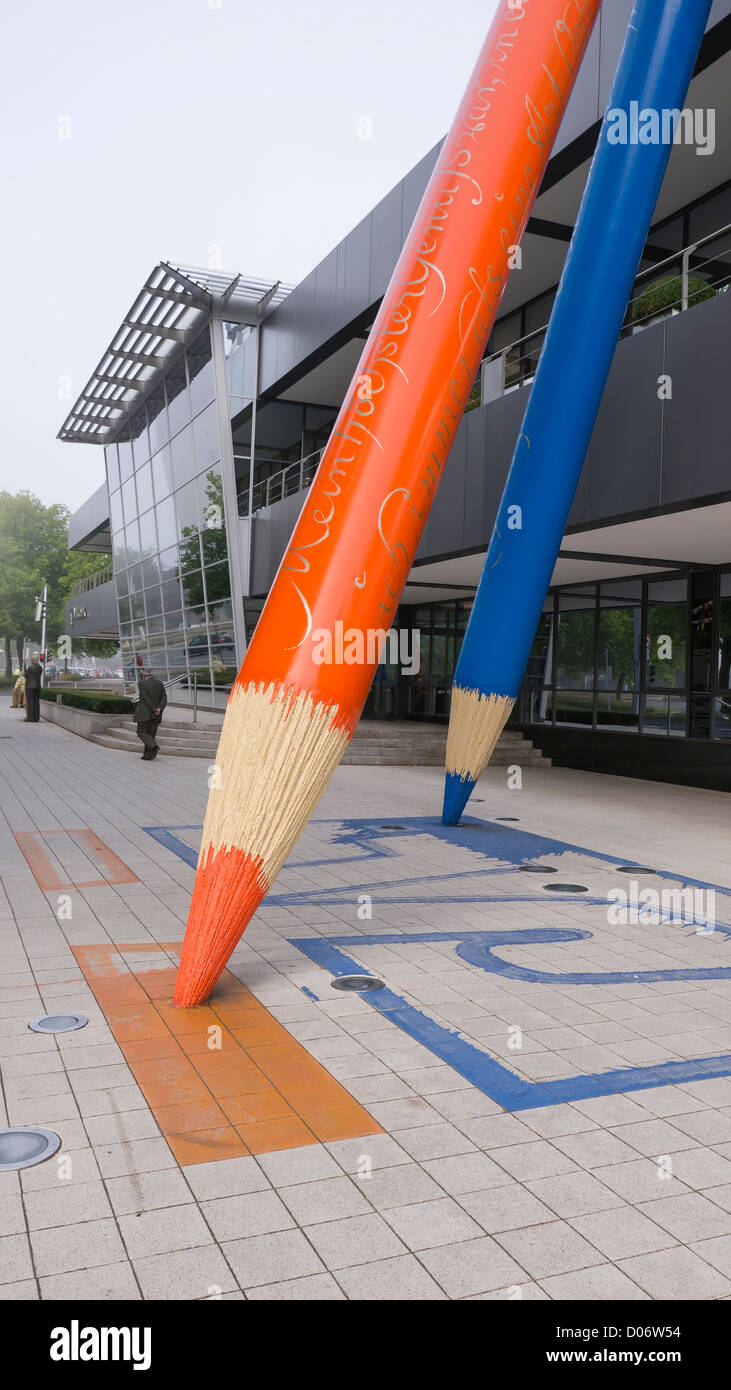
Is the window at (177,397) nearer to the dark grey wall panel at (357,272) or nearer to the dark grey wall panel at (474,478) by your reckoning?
the dark grey wall panel at (357,272)

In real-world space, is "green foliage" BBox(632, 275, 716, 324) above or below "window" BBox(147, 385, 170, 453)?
below

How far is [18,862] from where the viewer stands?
29.9ft

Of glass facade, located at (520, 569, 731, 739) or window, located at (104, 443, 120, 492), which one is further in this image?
window, located at (104, 443, 120, 492)

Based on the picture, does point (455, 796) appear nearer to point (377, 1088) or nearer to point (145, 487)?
point (377, 1088)

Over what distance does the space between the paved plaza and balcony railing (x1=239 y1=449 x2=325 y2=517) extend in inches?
684

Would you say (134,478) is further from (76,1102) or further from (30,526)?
(30,526)

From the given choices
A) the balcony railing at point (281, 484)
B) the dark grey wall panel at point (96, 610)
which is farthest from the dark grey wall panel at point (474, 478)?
the dark grey wall panel at point (96, 610)

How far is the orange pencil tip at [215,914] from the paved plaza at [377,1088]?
0.20 meters

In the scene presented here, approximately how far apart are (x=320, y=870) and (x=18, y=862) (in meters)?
2.75

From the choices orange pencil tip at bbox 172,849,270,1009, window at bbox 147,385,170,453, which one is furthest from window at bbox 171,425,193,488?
orange pencil tip at bbox 172,849,270,1009

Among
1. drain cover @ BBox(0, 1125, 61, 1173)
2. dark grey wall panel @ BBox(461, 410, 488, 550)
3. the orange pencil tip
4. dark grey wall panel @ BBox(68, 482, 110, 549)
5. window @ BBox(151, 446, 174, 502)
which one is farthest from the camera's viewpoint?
dark grey wall panel @ BBox(68, 482, 110, 549)

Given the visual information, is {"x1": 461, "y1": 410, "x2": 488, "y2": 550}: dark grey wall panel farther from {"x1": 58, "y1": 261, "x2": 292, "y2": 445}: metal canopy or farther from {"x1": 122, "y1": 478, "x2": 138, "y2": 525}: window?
{"x1": 122, "y1": 478, "x2": 138, "y2": 525}: window

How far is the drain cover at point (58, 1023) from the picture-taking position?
504 centimetres

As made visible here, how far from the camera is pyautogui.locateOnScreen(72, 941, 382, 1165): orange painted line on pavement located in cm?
402
